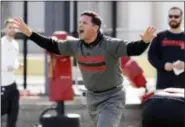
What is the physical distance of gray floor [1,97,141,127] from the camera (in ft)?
32.3

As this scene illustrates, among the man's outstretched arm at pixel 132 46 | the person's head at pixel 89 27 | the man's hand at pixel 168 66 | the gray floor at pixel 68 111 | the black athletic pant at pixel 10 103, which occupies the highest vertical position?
the person's head at pixel 89 27

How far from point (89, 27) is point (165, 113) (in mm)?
1335

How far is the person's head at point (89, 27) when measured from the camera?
6988 millimetres

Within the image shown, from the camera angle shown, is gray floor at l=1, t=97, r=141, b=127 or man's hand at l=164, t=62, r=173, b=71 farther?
gray floor at l=1, t=97, r=141, b=127

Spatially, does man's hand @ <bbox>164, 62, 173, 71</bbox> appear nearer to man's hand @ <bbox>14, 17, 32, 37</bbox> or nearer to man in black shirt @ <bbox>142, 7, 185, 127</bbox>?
man in black shirt @ <bbox>142, 7, 185, 127</bbox>

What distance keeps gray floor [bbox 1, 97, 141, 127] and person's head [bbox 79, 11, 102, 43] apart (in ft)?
9.62

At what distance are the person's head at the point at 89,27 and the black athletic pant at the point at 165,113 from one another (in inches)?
46.4

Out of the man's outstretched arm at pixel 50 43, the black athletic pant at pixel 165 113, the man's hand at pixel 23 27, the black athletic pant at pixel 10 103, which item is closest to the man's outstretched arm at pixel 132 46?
the man's outstretched arm at pixel 50 43

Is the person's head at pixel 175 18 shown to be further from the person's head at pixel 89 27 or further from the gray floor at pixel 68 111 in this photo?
the person's head at pixel 89 27

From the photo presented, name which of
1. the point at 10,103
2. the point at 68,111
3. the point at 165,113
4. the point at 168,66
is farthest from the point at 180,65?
the point at 10,103

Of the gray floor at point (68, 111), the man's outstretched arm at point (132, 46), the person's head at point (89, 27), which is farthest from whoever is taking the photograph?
the gray floor at point (68, 111)

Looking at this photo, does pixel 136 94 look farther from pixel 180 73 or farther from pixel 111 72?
pixel 111 72

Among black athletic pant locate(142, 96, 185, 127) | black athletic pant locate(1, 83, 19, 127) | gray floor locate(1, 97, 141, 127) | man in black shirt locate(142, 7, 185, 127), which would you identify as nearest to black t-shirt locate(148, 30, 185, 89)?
man in black shirt locate(142, 7, 185, 127)

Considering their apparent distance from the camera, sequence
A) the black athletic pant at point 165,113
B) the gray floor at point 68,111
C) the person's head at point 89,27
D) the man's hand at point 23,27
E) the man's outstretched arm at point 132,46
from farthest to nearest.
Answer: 1. the gray floor at point 68,111
2. the black athletic pant at point 165,113
3. the man's hand at point 23,27
4. the person's head at point 89,27
5. the man's outstretched arm at point 132,46
